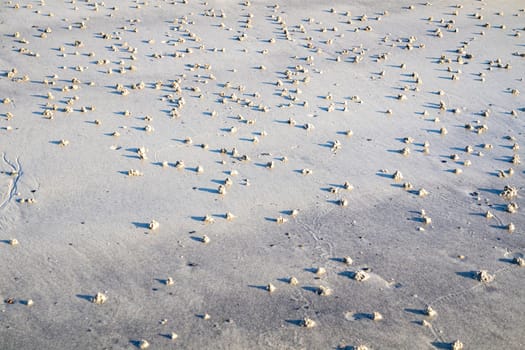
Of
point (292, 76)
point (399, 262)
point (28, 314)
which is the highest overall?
point (292, 76)

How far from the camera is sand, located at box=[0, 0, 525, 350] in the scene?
920cm

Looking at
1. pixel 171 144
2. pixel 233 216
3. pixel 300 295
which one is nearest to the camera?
pixel 300 295

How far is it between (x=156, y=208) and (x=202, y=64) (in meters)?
8.43

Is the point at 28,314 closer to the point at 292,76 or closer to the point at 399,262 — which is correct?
the point at 399,262

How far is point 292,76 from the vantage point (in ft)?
61.0

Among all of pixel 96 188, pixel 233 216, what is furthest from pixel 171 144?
pixel 233 216

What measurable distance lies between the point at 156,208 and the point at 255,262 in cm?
283

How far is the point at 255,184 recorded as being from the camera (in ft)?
42.6

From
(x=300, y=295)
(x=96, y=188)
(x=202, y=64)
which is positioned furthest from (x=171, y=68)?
(x=300, y=295)

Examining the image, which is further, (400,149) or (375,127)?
(375,127)

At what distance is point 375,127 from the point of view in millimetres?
15797

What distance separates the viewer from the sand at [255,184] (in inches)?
362

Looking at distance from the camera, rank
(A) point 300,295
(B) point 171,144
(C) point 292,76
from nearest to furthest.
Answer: (A) point 300,295, (B) point 171,144, (C) point 292,76

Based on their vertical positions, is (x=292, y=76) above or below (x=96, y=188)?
above
